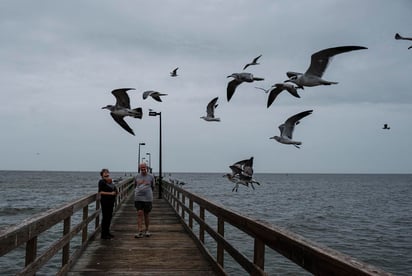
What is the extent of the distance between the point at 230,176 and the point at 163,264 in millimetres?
5126

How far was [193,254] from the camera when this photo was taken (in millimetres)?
7895

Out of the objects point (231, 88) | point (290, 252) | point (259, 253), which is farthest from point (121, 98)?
point (290, 252)

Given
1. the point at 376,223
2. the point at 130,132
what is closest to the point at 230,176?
the point at 130,132

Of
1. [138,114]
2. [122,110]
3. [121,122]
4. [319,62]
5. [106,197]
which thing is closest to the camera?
[319,62]

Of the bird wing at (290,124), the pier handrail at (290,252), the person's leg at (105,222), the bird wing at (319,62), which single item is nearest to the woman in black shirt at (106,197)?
the person's leg at (105,222)

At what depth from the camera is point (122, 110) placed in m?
8.49

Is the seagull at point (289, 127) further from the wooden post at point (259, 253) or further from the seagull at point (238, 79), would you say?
the wooden post at point (259, 253)

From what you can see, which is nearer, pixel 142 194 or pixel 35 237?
pixel 35 237

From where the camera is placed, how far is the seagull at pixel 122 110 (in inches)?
330

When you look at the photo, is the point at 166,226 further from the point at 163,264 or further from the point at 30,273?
the point at 30,273

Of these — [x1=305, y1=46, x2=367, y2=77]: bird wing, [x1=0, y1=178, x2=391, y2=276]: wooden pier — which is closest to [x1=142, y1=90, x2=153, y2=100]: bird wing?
[x1=0, y1=178, x2=391, y2=276]: wooden pier

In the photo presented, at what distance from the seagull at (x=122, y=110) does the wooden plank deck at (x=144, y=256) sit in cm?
Answer: 215

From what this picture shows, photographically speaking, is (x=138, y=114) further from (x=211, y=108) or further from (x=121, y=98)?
(x=211, y=108)

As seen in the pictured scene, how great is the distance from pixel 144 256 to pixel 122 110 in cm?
263
